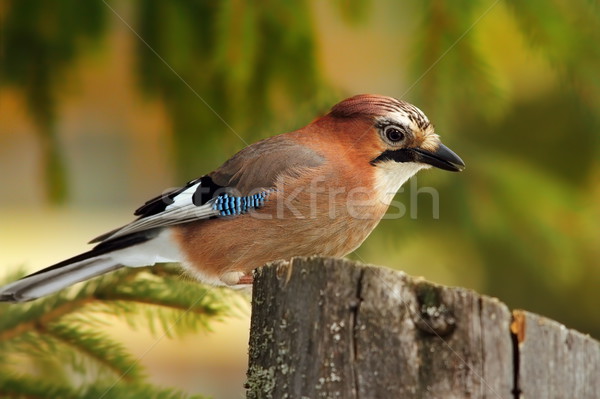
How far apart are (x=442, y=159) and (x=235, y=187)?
3.33 ft

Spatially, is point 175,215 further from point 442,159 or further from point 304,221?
point 442,159

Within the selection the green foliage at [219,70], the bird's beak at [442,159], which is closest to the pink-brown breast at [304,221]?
the bird's beak at [442,159]

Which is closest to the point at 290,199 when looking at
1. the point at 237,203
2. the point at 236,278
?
the point at 237,203

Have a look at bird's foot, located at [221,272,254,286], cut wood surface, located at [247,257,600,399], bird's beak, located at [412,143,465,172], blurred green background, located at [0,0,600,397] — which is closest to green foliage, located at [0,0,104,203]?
blurred green background, located at [0,0,600,397]

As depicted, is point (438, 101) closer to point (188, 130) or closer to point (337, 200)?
point (337, 200)

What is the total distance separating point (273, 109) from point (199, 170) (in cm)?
69

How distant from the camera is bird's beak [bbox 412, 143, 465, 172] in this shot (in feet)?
12.1

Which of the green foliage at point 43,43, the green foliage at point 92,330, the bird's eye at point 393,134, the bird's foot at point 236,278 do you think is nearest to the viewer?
the green foliage at point 92,330

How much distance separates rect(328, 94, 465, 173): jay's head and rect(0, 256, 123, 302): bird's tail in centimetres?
134

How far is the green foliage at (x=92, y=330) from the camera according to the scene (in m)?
2.71

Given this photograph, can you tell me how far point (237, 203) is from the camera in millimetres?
3766

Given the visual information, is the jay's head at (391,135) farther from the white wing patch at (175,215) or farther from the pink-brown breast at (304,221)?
the white wing patch at (175,215)

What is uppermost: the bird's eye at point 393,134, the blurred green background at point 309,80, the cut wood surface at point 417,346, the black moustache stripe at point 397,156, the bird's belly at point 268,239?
the blurred green background at point 309,80

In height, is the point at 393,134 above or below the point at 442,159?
above
